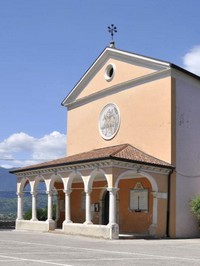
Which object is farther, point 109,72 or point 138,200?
point 109,72

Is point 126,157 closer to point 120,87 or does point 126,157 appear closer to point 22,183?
point 120,87

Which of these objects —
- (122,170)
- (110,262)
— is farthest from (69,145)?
(110,262)

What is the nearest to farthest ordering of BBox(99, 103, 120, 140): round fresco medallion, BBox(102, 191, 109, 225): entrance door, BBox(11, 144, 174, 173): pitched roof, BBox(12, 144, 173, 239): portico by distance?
BBox(12, 144, 173, 239): portico
BBox(11, 144, 174, 173): pitched roof
BBox(99, 103, 120, 140): round fresco medallion
BBox(102, 191, 109, 225): entrance door

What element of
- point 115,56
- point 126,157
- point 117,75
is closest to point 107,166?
point 126,157

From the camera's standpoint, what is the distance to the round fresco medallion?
2531 centimetres

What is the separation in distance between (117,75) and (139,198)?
279 inches

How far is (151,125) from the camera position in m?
23.0

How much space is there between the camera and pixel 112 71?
26.2 meters

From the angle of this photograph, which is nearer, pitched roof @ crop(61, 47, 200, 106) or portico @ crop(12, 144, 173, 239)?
portico @ crop(12, 144, 173, 239)

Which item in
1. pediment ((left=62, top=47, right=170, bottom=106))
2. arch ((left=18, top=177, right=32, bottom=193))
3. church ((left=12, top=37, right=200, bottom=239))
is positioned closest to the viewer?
church ((left=12, top=37, right=200, bottom=239))

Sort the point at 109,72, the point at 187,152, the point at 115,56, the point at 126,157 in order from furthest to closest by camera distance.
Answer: the point at 109,72 → the point at 115,56 → the point at 187,152 → the point at 126,157

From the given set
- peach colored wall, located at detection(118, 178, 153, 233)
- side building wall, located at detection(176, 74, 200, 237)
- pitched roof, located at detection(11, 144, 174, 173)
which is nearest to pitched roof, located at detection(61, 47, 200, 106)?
side building wall, located at detection(176, 74, 200, 237)

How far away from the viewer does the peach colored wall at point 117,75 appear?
24.3 metres

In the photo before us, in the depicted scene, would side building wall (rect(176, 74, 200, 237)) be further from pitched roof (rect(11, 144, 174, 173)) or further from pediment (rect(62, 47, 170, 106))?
pediment (rect(62, 47, 170, 106))
